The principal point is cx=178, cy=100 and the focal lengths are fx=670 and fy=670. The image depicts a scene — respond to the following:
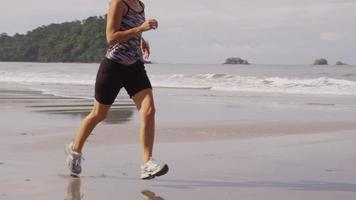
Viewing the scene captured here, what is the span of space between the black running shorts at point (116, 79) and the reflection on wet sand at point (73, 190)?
67cm

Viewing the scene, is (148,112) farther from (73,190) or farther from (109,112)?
(109,112)

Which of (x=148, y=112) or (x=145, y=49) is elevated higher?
(x=145, y=49)

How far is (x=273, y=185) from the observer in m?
5.15

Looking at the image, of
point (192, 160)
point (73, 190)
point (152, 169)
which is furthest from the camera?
point (192, 160)

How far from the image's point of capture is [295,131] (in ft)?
30.2

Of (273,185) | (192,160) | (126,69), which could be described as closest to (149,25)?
(126,69)

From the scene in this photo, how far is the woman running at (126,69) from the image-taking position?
5.24 meters

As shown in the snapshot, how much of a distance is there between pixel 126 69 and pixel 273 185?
147 cm

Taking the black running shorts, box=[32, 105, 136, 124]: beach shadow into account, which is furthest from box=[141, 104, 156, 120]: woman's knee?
box=[32, 105, 136, 124]: beach shadow

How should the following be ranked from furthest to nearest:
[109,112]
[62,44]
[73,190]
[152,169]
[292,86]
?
1. [62,44]
2. [292,86]
3. [109,112]
4. [152,169]
5. [73,190]

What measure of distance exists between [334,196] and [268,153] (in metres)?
2.13

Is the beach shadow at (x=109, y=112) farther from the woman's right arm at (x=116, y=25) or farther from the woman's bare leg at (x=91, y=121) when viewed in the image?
the woman's right arm at (x=116, y=25)

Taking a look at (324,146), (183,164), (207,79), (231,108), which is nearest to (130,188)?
(183,164)

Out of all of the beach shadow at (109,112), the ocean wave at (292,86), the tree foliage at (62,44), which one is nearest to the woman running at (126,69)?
the beach shadow at (109,112)
